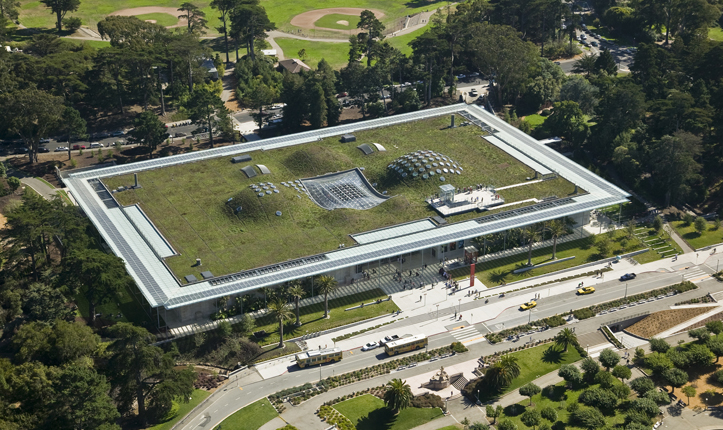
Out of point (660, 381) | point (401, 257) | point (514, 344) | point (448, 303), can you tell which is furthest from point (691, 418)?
point (401, 257)

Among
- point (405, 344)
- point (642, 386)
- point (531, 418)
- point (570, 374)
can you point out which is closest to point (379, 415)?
point (405, 344)

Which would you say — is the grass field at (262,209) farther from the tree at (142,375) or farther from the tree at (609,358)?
the tree at (609,358)

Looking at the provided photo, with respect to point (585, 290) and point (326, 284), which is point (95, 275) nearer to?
point (326, 284)

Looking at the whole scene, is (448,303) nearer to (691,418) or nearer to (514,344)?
(514,344)

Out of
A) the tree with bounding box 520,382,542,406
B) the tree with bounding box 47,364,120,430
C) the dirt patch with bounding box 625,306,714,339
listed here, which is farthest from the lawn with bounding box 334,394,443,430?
the dirt patch with bounding box 625,306,714,339

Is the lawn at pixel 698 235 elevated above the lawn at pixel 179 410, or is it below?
above

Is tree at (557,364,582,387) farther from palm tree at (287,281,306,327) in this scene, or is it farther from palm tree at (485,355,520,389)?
palm tree at (287,281,306,327)

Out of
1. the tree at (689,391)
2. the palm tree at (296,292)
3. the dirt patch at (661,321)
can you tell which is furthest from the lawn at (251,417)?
the dirt patch at (661,321)
